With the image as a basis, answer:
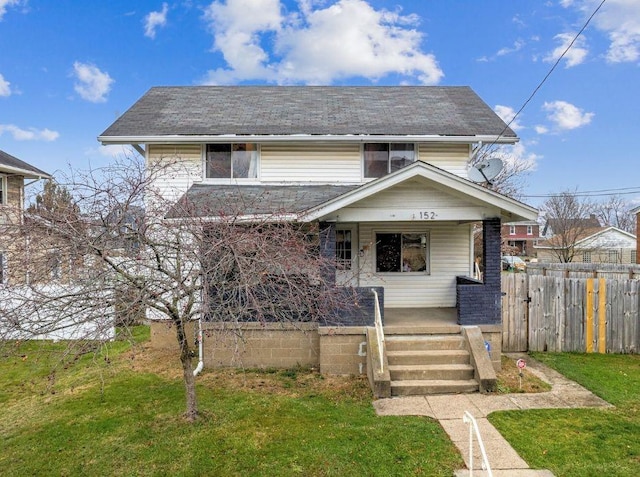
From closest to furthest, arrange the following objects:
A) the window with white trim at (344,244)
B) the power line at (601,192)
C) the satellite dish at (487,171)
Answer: the satellite dish at (487,171) → the window with white trim at (344,244) → the power line at (601,192)

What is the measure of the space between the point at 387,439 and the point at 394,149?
317 inches

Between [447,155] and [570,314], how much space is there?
523cm

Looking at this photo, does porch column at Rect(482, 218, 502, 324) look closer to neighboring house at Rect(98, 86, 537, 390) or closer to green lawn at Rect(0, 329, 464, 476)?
neighboring house at Rect(98, 86, 537, 390)

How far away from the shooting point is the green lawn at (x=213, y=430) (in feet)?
16.0

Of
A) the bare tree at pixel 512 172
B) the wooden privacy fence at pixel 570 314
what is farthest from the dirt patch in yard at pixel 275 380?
the bare tree at pixel 512 172

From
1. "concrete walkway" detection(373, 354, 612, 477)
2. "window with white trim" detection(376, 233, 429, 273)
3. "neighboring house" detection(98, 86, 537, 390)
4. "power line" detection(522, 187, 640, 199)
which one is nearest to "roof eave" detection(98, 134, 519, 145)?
"neighboring house" detection(98, 86, 537, 390)

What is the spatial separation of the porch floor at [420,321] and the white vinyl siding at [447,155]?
4.11 meters

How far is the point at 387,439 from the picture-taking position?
17.8 feet

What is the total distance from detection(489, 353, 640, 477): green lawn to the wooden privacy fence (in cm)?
183

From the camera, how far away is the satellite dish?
950cm

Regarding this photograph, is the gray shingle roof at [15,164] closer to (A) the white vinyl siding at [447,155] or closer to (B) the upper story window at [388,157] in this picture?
(B) the upper story window at [388,157]

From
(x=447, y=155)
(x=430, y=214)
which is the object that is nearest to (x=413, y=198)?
(x=430, y=214)

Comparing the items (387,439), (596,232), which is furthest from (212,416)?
(596,232)

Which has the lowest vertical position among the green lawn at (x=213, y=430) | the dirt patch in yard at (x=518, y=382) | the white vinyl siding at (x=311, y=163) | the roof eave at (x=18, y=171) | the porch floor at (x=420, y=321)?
the green lawn at (x=213, y=430)
